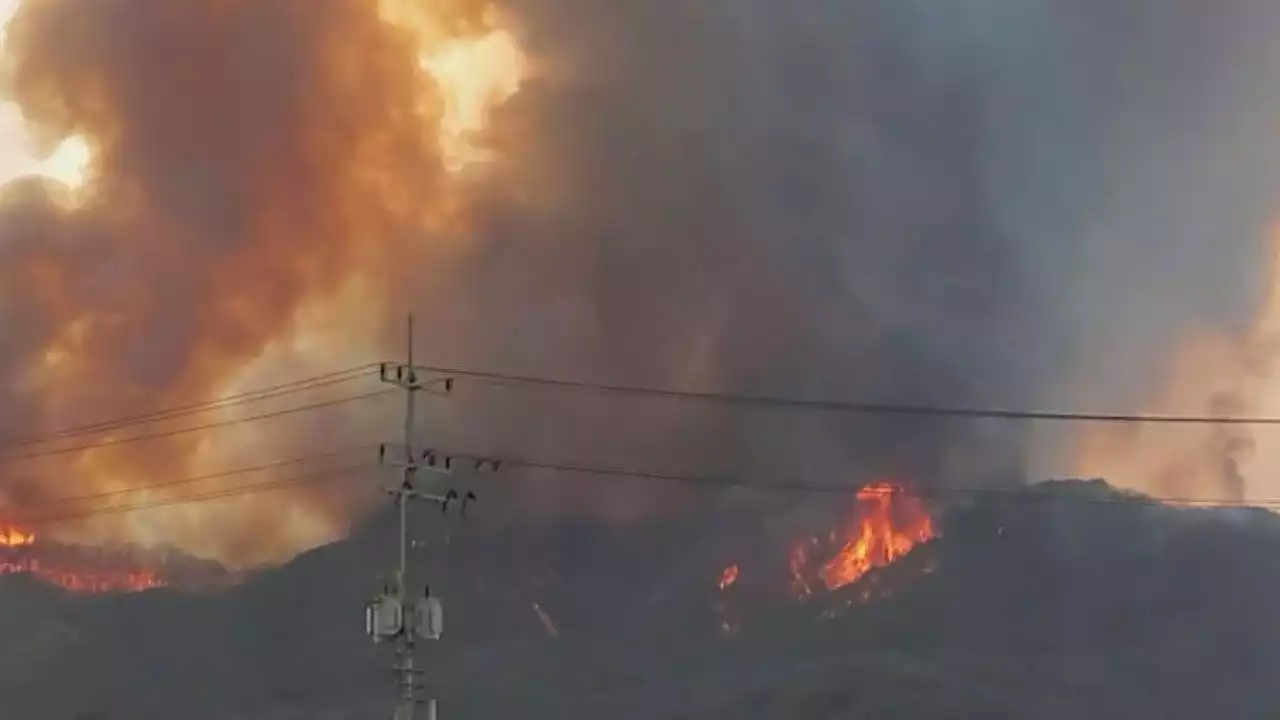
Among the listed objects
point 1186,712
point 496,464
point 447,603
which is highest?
point 447,603

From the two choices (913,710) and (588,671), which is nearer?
(913,710)

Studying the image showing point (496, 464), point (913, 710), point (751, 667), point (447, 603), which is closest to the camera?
point (496, 464)

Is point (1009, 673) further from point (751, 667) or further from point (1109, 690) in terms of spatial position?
point (751, 667)

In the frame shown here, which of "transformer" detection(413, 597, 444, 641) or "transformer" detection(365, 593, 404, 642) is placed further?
"transformer" detection(413, 597, 444, 641)

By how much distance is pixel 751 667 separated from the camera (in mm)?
107625

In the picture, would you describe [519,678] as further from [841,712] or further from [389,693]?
[841,712]

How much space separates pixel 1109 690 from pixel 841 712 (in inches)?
771

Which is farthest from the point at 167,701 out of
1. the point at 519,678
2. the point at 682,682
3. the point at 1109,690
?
the point at 1109,690

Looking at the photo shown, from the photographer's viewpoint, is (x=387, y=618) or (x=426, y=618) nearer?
(x=387, y=618)

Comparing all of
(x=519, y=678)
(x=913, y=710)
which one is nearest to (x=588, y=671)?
(x=519, y=678)

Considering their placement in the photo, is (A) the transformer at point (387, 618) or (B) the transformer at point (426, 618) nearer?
(A) the transformer at point (387, 618)

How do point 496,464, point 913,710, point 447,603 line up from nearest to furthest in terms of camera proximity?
point 496,464, point 913,710, point 447,603

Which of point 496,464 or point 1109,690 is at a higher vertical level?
point 1109,690

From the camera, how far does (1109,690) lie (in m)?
104
